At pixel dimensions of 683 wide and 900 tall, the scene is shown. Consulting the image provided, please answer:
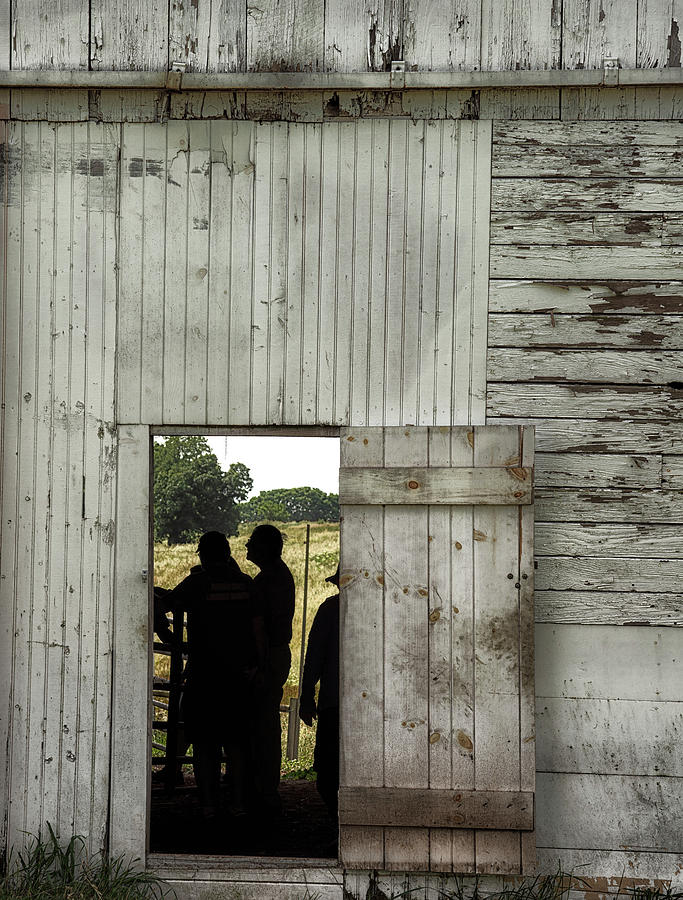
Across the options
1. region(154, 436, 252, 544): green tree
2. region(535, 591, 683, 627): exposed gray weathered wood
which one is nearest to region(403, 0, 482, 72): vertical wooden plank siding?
region(535, 591, 683, 627): exposed gray weathered wood

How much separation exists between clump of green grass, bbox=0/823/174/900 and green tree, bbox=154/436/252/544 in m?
9.73

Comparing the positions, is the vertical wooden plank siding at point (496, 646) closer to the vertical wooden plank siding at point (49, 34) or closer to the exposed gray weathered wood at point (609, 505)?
the exposed gray weathered wood at point (609, 505)

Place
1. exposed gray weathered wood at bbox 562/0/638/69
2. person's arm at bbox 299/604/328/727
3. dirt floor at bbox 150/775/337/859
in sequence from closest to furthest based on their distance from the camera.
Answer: exposed gray weathered wood at bbox 562/0/638/69
dirt floor at bbox 150/775/337/859
person's arm at bbox 299/604/328/727

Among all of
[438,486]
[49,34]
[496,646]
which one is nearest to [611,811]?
[496,646]

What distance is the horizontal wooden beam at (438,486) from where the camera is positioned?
368 centimetres

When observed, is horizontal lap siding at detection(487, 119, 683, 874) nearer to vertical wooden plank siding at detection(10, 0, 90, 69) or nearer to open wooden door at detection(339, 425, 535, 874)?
open wooden door at detection(339, 425, 535, 874)

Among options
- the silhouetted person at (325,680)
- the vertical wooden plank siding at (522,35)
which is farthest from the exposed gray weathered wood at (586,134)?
the silhouetted person at (325,680)

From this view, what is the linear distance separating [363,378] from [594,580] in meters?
1.31

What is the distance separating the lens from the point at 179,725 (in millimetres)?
6078

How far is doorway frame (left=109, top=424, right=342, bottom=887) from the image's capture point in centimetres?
379

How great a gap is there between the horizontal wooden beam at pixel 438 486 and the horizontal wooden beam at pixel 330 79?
166 centimetres

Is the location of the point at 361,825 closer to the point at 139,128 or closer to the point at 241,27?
the point at 139,128

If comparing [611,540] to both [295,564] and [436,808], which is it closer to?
[436,808]

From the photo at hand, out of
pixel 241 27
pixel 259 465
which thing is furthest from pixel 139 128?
pixel 259 465
